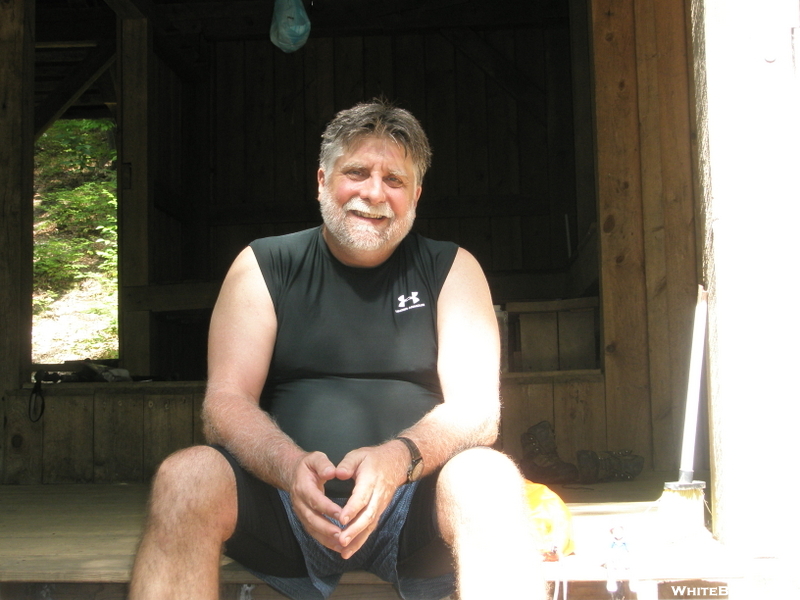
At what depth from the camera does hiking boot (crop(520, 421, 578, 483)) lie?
3.51 meters

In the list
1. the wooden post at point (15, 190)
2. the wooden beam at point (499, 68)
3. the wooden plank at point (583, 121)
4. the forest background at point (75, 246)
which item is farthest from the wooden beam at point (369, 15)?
the wooden post at point (15, 190)

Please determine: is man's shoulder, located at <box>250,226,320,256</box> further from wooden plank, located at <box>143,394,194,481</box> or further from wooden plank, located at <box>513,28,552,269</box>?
wooden plank, located at <box>513,28,552,269</box>

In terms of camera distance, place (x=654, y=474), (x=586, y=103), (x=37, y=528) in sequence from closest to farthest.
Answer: (x=37, y=528) → (x=654, y=474) → (x=586, y=103)

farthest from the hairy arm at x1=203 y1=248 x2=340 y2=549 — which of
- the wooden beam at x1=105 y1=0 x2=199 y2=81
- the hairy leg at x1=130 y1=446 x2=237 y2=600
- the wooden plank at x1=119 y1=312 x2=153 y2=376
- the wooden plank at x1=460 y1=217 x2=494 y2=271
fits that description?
the wooden plank at x1=460 y1=217 x2=494 y2=271

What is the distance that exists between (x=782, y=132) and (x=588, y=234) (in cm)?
242

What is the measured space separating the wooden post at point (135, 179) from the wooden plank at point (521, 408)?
241cm

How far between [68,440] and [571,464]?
2.37m

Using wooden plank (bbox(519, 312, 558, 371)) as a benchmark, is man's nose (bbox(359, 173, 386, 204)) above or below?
above

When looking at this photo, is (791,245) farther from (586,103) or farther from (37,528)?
(586,103)

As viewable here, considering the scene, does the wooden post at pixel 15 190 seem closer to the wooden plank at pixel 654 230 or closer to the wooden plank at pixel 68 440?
the wooden plank at pixel 68 440

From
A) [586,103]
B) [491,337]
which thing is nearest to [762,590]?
[491,337]

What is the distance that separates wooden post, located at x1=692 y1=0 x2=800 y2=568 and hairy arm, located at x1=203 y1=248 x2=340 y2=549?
0.99 meters

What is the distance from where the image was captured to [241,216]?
759cm

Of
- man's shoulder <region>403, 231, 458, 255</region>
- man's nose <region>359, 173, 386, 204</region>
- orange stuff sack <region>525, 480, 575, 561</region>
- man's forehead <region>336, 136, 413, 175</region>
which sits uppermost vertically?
man's forehead <region>336, 136, 413, 175</region>
